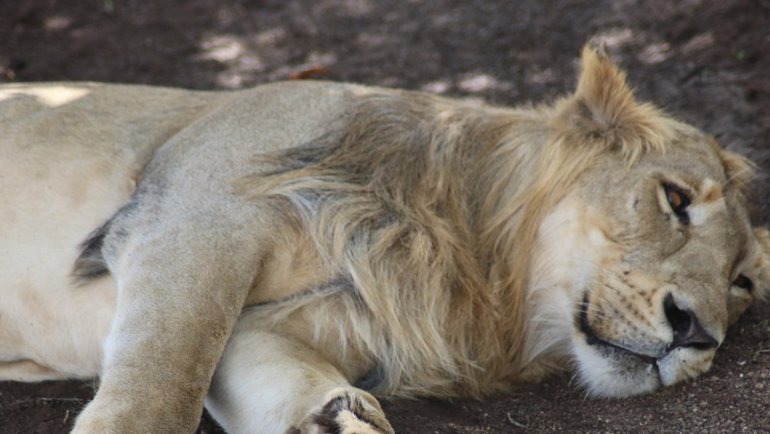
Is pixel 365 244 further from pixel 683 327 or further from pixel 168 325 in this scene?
pixel 683 327

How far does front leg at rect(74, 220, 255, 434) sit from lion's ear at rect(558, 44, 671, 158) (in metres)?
1.45

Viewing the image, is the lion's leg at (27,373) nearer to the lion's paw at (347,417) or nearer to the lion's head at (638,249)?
the lion's paw at (347,417)

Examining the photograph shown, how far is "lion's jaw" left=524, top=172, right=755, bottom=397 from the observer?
3.36 meters

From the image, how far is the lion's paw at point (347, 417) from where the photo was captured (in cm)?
283

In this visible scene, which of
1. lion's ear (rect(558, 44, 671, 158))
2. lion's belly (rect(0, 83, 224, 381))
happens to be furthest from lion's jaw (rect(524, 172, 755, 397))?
lion's belly (rect(0, 83, 224, 381))

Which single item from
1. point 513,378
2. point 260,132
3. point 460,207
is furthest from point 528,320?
point 260,132

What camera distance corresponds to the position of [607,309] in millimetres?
3475

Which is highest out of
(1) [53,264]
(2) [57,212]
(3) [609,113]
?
(3) [609,113]

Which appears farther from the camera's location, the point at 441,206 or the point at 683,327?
the point at 441,206

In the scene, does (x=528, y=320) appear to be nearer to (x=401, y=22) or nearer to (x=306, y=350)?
(x=306, y=350)

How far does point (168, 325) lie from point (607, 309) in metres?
1.43

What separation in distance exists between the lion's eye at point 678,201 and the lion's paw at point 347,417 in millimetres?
1336

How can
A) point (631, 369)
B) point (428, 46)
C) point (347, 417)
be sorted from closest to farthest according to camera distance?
point (347, 417) < point (631, 369) < point (428, 46)

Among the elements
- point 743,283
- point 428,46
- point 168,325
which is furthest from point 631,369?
point 428,46
